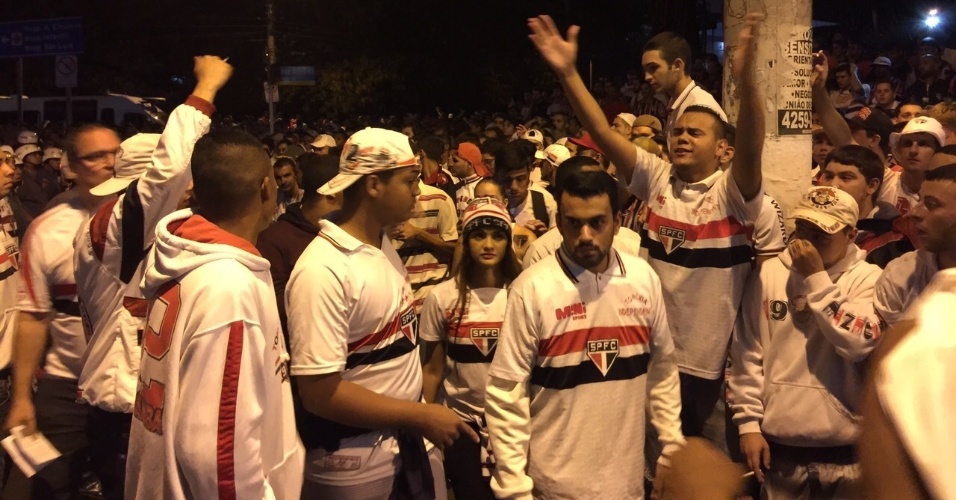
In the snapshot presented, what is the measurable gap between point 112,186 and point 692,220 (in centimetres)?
280

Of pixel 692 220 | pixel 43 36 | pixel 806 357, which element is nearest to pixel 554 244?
pixel 692 220

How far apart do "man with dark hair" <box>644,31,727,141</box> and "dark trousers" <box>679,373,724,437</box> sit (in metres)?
1.64

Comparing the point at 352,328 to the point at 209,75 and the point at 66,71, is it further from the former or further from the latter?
the point at 66,71

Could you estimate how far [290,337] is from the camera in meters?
3.92

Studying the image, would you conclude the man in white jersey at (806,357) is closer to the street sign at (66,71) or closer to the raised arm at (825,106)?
the raised arm at (825,106)

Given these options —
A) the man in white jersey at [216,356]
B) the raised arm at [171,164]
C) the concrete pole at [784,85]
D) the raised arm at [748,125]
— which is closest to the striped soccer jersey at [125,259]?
the raised arm at [171,164]

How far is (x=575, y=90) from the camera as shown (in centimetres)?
474

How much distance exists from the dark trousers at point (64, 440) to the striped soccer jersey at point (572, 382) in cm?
237

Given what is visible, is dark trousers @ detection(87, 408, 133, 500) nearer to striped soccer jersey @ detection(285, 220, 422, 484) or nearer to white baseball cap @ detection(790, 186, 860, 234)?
striped soccer jersey @ detection(285, 220, 422, 484)

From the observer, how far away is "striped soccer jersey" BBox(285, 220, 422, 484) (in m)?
3.84

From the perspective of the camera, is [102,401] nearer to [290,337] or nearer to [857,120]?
[290,337]

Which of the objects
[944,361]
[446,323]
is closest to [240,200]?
[446,323]

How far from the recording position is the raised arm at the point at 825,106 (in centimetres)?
614

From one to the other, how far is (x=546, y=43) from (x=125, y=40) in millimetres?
43993
